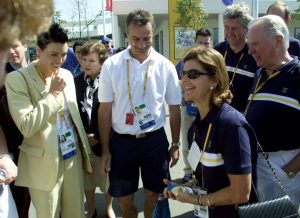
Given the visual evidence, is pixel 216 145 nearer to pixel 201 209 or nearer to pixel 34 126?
pixel 201 209

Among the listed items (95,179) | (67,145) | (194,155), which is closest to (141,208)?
(95,179)

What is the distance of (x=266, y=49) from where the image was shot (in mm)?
2537

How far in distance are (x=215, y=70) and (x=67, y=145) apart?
1.28 metres

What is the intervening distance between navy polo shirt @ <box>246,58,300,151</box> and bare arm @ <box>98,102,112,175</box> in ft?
3.96

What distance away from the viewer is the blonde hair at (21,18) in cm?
74

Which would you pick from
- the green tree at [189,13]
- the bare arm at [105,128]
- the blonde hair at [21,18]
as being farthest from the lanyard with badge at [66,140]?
the green tree at [189,13]

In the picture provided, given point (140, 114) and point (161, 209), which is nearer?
point (161, 209)

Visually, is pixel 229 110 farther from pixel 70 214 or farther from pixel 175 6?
pixel 175 6

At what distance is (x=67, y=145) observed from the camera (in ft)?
8.89

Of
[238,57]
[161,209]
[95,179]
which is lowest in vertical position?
[95,179]

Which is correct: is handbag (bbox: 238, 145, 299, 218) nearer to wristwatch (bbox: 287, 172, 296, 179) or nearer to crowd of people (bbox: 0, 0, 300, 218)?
crowd of people (bbox: 0, 0, 300, 218)

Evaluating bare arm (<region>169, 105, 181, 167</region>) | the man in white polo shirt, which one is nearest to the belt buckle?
the man in white polo shirt

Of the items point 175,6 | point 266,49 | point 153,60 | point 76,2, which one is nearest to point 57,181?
point 153,60

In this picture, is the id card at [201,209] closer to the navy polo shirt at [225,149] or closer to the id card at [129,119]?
the navy polo shirt at [225,149]
